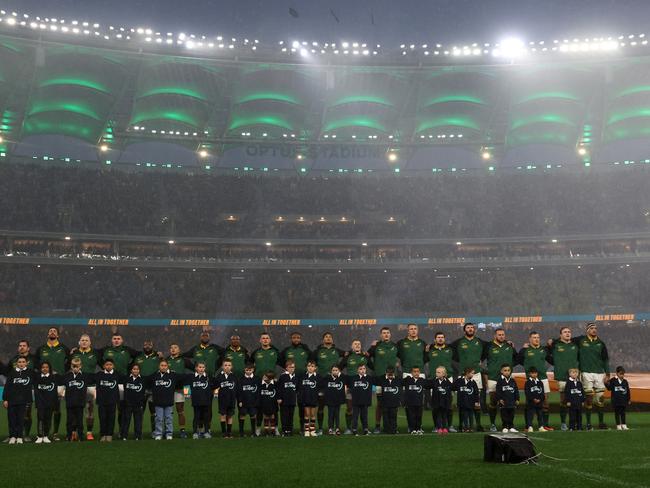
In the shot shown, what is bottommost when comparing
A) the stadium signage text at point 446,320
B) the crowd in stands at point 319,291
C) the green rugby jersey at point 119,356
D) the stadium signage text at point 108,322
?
the green rugby jersey at point 119,356

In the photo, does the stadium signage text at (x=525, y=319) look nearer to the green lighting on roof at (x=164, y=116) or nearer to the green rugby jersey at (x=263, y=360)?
the green lighting on roof at (x=164, y=116)

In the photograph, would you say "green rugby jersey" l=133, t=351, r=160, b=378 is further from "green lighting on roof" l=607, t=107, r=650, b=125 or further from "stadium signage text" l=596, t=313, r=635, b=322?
"green lighting on roof" l=607, t=107, r=650, b=125

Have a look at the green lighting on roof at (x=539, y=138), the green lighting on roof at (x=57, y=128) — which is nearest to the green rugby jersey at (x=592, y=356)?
the green lighting on roof at (x=539, y=138)

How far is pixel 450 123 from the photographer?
53.0 metres

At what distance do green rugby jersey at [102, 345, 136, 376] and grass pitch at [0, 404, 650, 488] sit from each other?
243 centimetres

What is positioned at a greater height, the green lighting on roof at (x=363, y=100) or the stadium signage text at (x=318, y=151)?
the green lighting on roof at (x=363, y=100)

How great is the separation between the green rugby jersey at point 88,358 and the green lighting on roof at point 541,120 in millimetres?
43317

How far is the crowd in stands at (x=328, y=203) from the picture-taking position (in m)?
49.7

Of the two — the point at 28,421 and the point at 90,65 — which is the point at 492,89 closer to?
the point at 90,65

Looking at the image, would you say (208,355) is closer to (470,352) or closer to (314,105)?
(470,352)

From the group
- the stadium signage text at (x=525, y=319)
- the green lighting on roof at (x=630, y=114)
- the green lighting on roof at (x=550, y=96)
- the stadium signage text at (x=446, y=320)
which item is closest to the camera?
the stadium signage text at (x=525, y=319)

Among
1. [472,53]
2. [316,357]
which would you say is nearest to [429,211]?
[472,53]

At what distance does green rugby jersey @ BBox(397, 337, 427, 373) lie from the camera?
16.4 m

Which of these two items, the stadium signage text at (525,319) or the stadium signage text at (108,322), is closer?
the stadium signage text at (108,322)
